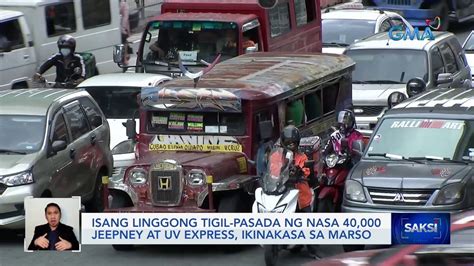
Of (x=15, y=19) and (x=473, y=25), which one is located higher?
(x=15, y=19)

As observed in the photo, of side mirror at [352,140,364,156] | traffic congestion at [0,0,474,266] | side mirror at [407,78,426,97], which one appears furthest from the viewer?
side mirror at [407,78,426,97]

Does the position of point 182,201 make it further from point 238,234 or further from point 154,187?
point 238,234

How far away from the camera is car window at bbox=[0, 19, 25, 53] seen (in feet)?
74.3

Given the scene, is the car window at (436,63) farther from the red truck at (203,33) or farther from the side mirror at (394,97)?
the red truck at (203,33)

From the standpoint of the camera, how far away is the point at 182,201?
15.1 m

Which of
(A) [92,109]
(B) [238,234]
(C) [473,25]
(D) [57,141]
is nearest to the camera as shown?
(B) [238,234]

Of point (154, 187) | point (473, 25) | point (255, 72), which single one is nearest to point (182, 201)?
point (154, 187)

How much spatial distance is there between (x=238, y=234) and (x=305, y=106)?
3707mm

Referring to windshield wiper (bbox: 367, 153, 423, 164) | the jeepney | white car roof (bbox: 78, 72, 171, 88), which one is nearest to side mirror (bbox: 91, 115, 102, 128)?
the jeepney

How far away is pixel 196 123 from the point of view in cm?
1595

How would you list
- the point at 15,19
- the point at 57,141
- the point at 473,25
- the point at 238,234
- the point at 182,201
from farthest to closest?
the point at 473,25
the point at 15,19
the point at 57,141
the point at 182,201
the point at 238,234

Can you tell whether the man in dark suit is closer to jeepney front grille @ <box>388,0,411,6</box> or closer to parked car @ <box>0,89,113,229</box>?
parked car @ <box>0,89,113,229</box>

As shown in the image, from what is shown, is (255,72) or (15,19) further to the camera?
(15,19)

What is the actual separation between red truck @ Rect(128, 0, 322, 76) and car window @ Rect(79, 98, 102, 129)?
2.72 metres
